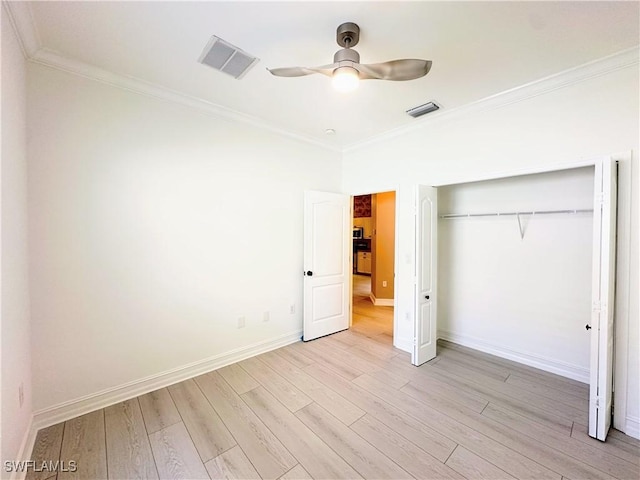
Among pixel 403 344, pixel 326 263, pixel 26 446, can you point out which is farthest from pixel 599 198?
pixel 26 446

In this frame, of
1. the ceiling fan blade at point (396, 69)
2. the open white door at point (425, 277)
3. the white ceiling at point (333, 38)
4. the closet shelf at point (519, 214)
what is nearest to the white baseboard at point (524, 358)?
the open white door at point (425, 277)

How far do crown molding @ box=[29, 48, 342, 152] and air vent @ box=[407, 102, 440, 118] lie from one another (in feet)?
5.21

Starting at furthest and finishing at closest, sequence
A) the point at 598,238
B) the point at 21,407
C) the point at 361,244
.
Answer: the point at 361,244
the point at 598,238
the point at 21,407

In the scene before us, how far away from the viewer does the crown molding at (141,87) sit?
6.93 ft

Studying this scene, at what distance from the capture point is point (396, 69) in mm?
1736

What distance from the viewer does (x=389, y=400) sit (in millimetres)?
2469

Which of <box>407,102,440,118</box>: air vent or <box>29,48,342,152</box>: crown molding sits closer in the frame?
<box>29,48,342,152</box>: crown molding

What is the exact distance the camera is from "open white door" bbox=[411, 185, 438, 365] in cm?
304

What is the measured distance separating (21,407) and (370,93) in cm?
372

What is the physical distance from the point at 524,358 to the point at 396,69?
340 centimetres

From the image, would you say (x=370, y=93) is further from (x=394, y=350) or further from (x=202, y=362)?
(x=202, y=362)

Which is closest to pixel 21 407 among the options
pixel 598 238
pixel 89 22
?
pixel 89 22

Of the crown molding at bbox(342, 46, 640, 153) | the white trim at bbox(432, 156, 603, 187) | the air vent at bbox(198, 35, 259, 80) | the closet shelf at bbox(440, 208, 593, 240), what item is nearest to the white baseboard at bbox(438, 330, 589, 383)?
the closet shelf at bbox(440, 208, 593, 240)

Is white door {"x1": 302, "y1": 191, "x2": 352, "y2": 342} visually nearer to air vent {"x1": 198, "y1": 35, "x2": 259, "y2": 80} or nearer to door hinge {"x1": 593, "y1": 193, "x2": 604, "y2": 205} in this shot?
air vent {"x1": 198, "y1": 35, "x2": 259, "y2": 80}
